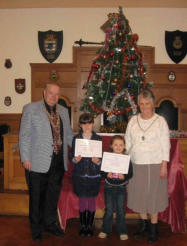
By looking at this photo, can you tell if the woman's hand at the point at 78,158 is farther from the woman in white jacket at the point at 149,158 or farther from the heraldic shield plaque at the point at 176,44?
the heraldic shield plaque at the point at 176,44

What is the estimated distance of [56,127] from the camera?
285cm

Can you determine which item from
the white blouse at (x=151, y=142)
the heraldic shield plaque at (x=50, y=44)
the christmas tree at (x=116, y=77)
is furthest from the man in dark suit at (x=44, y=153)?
the heraldic shield plaque at (x=50, y=44)

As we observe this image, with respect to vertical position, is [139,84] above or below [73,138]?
above

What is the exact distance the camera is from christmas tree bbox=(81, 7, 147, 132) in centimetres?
405

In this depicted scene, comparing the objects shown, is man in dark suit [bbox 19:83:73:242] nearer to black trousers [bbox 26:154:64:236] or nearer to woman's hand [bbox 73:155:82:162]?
black trousers [bbox 26:154:64:236]

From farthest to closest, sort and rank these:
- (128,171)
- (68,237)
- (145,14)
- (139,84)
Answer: (145,14) < (139,84) < (68,237) < (128,171)

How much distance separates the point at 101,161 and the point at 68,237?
0.97 metres

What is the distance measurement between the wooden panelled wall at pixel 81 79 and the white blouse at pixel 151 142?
3.78 metres

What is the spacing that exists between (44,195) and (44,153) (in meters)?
0.51

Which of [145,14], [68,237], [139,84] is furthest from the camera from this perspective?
[145,14]

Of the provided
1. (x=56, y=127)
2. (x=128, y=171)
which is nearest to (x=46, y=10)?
(x=56, y=127)

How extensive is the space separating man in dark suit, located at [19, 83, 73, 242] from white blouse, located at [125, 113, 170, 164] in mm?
788

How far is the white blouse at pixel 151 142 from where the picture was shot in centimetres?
270

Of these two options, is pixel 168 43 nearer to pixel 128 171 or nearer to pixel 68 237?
pixel 128 171
